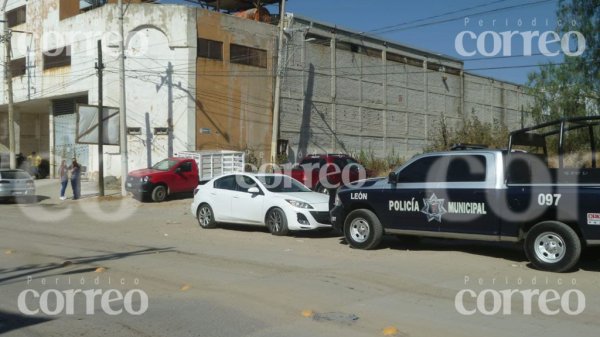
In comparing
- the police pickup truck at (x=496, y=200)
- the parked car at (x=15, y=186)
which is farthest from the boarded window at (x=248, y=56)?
the police pickup truck at (x=496, y=200)

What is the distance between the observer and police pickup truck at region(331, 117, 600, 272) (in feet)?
30.2

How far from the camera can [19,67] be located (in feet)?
125

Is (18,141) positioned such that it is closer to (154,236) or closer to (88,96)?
(88,96)

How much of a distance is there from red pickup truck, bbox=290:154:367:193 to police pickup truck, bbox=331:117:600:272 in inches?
392

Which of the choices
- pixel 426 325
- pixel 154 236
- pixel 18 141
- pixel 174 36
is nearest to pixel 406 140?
pixel 174 36

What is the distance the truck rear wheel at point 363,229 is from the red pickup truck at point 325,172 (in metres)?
9.75

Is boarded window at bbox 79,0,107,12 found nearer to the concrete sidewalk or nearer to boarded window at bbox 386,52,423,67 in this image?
the concrete sidewalk

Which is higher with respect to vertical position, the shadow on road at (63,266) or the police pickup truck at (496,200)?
the police pickup truck at (496,200)

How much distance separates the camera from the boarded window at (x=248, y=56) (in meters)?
32.4

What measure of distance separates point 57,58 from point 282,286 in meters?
30.7

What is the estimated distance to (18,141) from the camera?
Answer: 42656 millimetres

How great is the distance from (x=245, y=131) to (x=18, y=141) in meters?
19.2

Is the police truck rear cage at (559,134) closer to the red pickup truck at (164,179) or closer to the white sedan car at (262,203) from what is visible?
the white sedan car at (262,203)

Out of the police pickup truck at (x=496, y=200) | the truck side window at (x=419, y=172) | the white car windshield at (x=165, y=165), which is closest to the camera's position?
the police pickup truck at (x=496, y=200)
